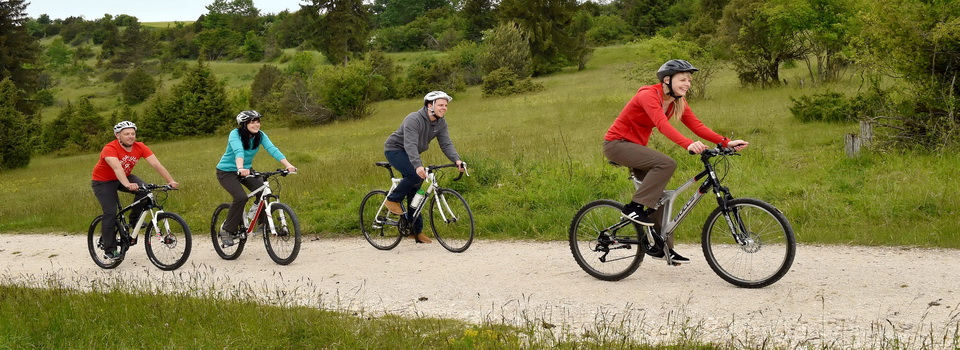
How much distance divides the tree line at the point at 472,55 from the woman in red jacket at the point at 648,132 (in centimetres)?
686

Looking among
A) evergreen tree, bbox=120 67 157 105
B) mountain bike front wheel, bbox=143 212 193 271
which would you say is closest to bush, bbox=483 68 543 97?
mountain bike front wheel, bbox=143 212 193 271

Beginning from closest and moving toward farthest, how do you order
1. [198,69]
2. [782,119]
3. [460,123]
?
[782,119] < [460,123] < [198,69]

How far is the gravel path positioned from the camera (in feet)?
15.6

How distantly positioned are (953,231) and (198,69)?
4575cm

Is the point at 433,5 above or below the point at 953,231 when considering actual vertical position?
above

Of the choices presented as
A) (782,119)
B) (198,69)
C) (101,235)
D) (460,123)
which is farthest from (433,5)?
(101,235)

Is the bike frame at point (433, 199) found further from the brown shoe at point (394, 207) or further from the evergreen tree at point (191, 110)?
the evergreen tree at point (191, 110)

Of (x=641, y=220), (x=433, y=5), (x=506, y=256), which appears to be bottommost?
(x=506, y=256)

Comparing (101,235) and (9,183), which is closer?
(101,235)

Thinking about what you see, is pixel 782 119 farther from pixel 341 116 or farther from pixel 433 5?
pixel 433 5

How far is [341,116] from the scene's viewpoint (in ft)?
139

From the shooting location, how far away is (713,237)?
5992 mm

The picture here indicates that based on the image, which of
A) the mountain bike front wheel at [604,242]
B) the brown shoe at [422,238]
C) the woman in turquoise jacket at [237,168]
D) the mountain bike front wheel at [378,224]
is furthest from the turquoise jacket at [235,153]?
the mountain bike front wheel at [604,242]

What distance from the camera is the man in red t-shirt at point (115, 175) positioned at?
882cm
